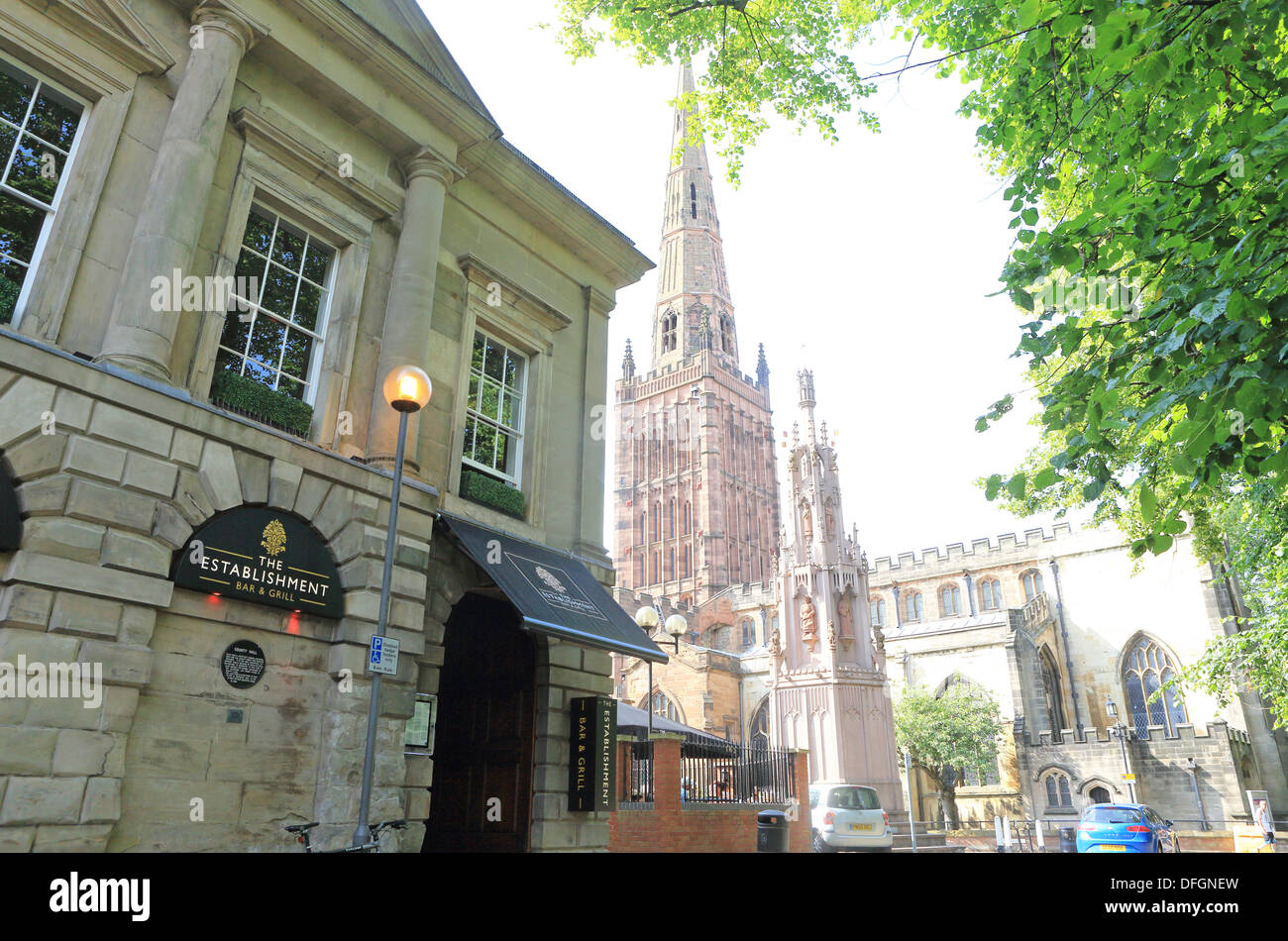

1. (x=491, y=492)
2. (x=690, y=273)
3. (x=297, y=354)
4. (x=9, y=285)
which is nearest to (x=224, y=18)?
(x=297, y=354)

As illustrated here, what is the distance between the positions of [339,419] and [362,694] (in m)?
3.21

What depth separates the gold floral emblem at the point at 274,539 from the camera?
26.5 ft

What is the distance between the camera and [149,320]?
746 centimetres

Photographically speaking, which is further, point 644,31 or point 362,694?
point 644,31

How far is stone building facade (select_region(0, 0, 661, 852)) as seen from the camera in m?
6.64

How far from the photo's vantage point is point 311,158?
9.66 m

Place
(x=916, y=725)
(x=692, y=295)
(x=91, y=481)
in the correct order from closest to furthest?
(x=91, y=481) → (x=916, y=725) → (x=692, y=295)

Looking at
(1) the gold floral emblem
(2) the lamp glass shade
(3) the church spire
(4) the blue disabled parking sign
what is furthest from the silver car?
(3) the church spire

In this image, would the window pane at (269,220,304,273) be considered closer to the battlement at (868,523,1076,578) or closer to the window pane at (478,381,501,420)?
the window pane at (478,381,501,420)

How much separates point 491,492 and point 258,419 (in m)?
3.45

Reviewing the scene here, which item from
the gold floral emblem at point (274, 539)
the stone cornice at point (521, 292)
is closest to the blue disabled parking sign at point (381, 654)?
the gold floral emblem at point (274, 539)

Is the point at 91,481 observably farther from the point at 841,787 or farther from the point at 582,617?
the point at 841,787

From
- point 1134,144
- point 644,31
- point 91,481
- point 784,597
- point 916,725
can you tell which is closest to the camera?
point 91,481

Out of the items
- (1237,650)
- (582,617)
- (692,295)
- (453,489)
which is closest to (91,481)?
(453,489)
